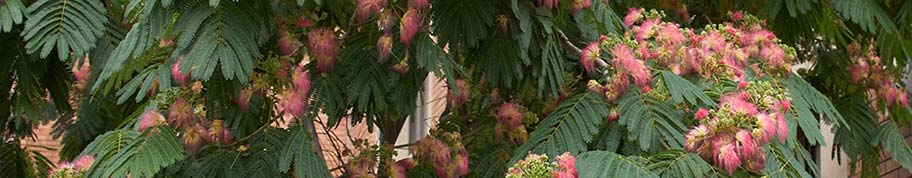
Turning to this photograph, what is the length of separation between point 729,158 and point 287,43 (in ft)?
6.32

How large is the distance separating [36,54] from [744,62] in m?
3.02

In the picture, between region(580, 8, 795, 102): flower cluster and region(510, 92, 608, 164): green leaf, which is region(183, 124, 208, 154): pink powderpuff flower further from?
region(580, 8, 795, 102): flower cluster

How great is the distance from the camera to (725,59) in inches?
281

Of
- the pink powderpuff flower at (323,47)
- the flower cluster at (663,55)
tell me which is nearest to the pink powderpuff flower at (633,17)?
the flower cluster at (663,55)

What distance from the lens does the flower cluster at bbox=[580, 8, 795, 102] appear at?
23.2 feet

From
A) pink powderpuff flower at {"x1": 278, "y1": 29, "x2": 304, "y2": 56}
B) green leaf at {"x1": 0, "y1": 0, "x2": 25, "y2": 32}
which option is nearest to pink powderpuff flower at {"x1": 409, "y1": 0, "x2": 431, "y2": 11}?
pink powderpuff flower at {"x1": 278, "y1": 29, "x2": 304, "y2": 56}

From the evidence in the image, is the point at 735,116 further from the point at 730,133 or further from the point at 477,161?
the point at 477,161

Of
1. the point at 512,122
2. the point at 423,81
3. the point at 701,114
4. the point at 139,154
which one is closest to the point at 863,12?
the point at 512,122

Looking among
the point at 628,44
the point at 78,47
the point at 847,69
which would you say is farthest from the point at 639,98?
the point at 847,69

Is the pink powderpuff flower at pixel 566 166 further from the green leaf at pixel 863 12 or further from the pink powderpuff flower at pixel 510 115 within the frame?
the green leaf at pixel 863 12

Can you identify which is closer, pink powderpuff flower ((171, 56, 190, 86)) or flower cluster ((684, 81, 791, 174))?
flower cluster ((684, 81, 791, 174))

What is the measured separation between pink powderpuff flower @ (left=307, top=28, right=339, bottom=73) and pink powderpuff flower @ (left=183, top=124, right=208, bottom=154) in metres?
0.54

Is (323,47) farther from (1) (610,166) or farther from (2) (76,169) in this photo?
(1) (610,166)

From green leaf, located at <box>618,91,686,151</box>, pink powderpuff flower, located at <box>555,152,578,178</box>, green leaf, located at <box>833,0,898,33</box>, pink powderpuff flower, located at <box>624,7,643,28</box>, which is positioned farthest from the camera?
green leaf, located at <box>833,0,898,33</box>
